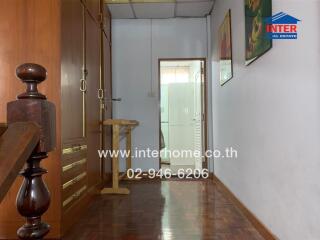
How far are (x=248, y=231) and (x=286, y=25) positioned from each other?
5.00 feet

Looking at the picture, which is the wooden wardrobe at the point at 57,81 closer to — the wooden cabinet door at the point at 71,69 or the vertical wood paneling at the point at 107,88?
the wooden cabinet door at the point at 71,69

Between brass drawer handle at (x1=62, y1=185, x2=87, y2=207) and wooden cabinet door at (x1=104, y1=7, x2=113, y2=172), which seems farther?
wooden cabinet door at (x1=104, y1=7, x2=113, y2=172)

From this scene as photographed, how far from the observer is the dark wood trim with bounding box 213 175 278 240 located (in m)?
2.01

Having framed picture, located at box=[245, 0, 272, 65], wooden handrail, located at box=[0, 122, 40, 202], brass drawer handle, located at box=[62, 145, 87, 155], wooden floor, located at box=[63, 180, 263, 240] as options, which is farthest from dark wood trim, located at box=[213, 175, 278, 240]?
wooden handrail, located at box=[0, 122, 40, 202]

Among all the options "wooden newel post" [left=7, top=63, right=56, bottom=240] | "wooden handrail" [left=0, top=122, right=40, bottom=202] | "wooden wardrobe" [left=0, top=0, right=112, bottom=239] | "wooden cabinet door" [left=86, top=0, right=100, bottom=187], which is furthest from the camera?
"wooden cabinet door" [left=86, top=0, right=100, bottom=187]

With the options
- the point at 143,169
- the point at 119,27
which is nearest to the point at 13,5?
the point at 119,27

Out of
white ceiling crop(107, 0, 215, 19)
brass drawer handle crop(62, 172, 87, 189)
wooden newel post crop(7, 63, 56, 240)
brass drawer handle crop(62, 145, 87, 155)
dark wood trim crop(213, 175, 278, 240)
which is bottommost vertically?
dark wood trim crop(213, 175, 278, 240)

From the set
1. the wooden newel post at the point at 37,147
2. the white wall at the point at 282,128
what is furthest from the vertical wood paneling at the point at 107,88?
the wooden newel post at the point at 37,147

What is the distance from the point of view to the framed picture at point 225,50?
10.4ft

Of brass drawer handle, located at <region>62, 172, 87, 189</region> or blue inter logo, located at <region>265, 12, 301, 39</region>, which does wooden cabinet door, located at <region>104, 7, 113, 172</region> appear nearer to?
brass drawer handle, located at <region>62, 172, 87, 189</region>

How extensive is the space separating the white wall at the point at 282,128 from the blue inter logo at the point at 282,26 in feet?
0.12

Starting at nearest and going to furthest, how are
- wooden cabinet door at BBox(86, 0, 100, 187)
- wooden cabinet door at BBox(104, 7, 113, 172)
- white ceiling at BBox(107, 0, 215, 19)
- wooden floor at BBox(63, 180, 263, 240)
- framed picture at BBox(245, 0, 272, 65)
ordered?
1. framed picture at BBox(245, 0, 272, 65)
2. wooden floor at BBox(63, 180, 263, 240)
3. wooden cabinet door at BBox(86, 0, 100, 187)
4. wooden cabinet door at BBox(104, 7, 113, 172)
5. white ceiling at BBox(107, 0, 215, 19)

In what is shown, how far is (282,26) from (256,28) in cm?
49

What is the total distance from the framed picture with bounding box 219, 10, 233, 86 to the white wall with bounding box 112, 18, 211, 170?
1.23 metres
